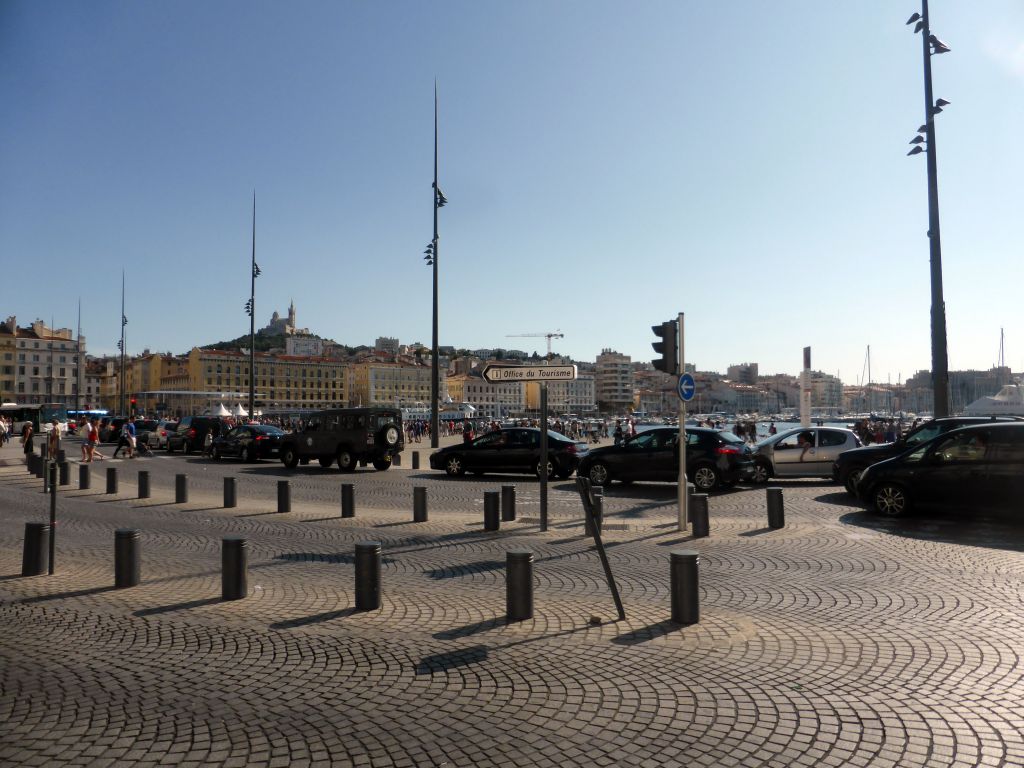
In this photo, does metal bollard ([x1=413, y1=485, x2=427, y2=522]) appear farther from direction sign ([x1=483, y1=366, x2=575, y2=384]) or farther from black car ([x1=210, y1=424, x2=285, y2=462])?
black car ([x1=210, y1=424, x2=285, y2=462])

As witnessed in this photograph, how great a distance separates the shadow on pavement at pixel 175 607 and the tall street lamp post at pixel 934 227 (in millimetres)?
16163

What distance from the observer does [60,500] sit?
15.4 m

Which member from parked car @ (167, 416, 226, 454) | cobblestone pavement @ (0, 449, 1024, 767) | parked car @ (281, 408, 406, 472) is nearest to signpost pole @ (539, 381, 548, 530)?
cobblestone pavement @ (0, 449, 1024, 767)

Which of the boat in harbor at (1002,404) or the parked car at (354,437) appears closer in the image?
the parked car at (354,437)

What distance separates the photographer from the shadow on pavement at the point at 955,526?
975cm

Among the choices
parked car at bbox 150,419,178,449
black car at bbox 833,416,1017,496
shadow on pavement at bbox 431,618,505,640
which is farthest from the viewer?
parked car at bbox 150,419,178,449

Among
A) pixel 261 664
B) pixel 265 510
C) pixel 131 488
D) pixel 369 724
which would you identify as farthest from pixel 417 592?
pixel 131 488

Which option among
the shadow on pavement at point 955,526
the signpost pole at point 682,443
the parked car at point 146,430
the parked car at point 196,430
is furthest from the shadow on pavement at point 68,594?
the parked car at point 146,430

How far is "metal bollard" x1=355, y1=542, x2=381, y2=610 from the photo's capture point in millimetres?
6430

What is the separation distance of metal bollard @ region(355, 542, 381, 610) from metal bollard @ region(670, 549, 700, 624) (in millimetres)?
2484

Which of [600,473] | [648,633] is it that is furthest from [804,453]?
[648,633]

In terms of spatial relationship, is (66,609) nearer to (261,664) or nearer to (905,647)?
(261,664)

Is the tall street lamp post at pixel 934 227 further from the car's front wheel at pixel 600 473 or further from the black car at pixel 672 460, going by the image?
the car's front wheel at pixel 600 473

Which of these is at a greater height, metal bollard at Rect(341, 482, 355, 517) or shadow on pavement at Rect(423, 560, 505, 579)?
metal bollard at Rect(341, 482, 355, 517)
